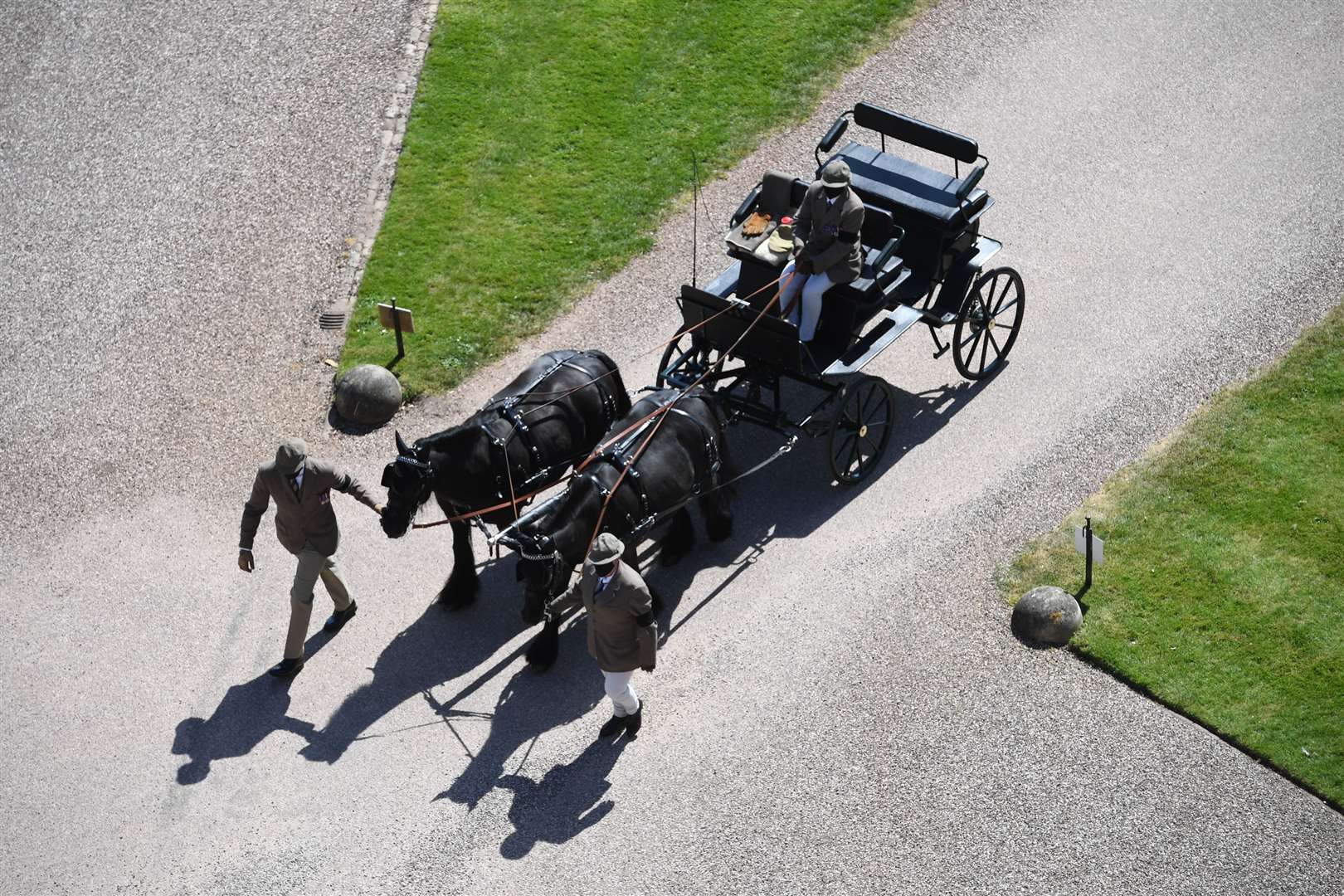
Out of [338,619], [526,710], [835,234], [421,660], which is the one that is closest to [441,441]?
[421,660]

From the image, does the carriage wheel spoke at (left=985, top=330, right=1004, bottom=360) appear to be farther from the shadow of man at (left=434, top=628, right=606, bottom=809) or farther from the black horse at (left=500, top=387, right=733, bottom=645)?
the shadow of man at (left=434, top=628, right=606, bottom=809)

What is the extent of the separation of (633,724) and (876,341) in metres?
3.98

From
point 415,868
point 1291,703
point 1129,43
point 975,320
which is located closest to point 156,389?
point 415,868

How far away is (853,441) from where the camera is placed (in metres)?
12.8

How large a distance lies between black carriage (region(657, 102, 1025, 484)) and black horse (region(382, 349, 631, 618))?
0.83 metres

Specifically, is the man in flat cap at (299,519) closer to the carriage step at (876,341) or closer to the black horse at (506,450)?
the black horse at (506,450)

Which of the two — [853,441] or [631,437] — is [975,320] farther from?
[631,437]

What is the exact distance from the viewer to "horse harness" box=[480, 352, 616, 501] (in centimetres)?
1121

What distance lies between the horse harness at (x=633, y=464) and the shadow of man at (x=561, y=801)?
1.74m

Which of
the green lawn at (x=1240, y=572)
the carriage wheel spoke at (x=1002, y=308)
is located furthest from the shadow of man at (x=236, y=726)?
the carriage wheel spoke at (x=1002, y=308)

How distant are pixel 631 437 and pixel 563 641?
180cm

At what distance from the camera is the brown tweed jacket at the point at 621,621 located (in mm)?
10102

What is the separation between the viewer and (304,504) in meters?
11.1

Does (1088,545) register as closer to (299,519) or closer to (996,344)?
(996,344)
